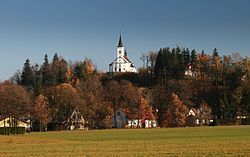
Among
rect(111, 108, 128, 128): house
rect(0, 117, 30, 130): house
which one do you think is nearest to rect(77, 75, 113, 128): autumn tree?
rect(111, 108, 128, 128): house

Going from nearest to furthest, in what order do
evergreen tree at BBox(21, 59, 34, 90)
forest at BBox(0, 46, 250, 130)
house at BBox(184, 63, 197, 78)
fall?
forest at BBox(0, 46, 250, 130) < house at BBox(184, 63, 197, 78) < evergreen tree at BBox(21, 59, 34, 90)

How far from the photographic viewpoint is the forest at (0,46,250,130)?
122 metres

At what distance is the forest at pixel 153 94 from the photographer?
122 metres

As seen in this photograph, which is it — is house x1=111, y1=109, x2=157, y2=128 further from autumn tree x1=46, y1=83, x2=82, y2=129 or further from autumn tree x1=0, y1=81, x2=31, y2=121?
autumn tree x1=0, y1=81, x2=31, y2=121

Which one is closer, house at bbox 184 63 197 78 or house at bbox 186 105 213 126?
house at bbox 186 105 213 126

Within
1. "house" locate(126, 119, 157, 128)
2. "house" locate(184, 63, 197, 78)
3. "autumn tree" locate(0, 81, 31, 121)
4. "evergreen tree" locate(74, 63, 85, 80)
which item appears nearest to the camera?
"autumn tree" locate(0, 81, 31, 121)

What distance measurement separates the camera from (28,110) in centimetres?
11656

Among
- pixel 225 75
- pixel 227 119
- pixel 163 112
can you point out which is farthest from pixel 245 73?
pixel 163 112

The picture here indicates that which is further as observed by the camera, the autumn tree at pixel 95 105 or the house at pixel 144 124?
the house at pixel 144 124

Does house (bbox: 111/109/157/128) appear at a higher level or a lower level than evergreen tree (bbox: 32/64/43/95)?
lower

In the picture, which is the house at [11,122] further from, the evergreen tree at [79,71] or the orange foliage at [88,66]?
the orange foliage at [88,66]

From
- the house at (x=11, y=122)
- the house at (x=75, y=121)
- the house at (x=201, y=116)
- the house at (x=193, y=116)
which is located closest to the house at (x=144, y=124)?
the house at (x=201, y=116)

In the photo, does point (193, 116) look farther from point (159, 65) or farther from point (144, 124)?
point (159, 65)

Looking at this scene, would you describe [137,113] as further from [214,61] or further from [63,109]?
[214,61]
